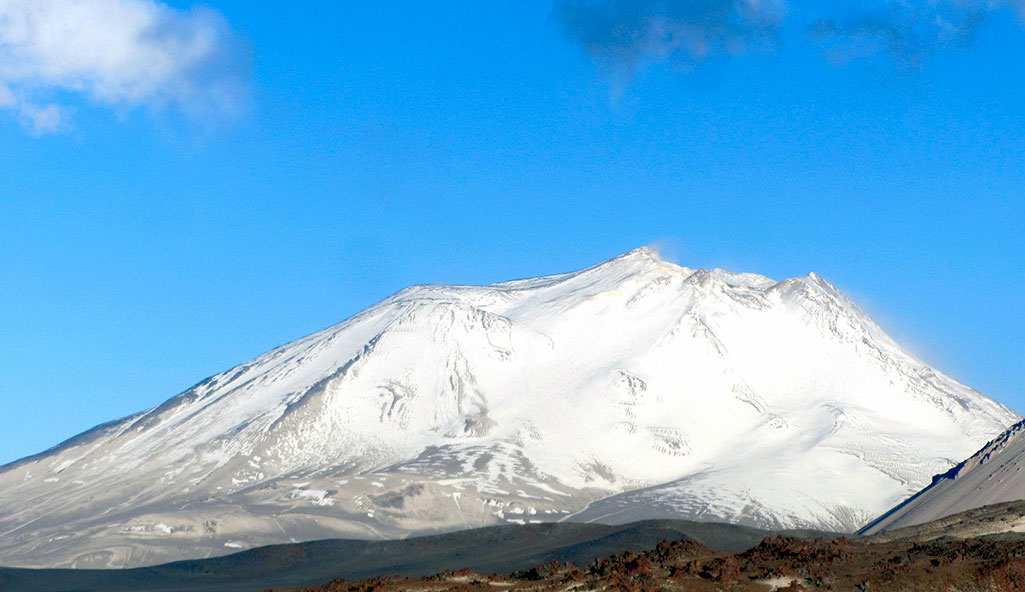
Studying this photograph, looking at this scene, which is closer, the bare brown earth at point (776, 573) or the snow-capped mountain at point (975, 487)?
the bare brown earth at point (776, 573)

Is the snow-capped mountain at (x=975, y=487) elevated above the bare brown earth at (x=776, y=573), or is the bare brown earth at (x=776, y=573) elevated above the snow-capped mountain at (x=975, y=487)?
the snow-capped mountain at (x=975, y=487)

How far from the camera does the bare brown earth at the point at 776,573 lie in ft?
133

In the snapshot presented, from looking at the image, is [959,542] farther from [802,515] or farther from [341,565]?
[802,515]

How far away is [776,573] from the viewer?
4144 cm

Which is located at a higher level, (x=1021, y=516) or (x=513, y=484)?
(x=513, y=484)

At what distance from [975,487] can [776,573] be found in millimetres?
67324

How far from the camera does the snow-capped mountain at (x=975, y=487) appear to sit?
9838 centimetres

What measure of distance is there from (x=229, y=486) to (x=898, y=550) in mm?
160861

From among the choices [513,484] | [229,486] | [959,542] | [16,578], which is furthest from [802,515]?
[959,542]

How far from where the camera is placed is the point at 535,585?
4200 cm

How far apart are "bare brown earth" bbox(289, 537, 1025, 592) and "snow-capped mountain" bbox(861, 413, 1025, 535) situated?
173 ft

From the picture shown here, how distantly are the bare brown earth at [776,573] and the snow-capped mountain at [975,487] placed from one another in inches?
2078

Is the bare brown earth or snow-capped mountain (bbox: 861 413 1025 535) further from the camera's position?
snow-capped mountain (bbox: 861 413 1025 535)

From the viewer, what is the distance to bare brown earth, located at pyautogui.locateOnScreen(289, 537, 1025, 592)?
40.6m
